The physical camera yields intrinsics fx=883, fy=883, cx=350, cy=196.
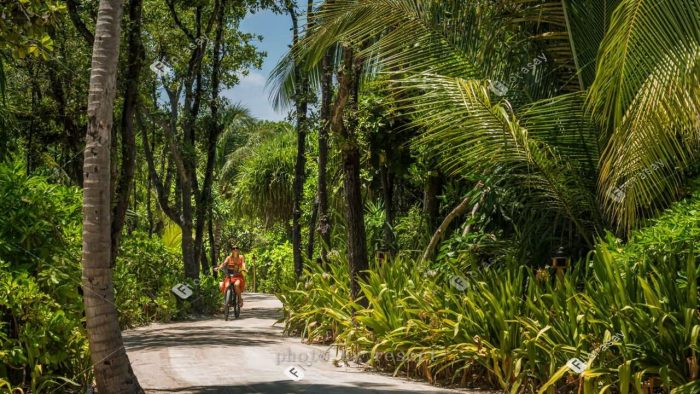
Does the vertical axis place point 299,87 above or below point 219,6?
below

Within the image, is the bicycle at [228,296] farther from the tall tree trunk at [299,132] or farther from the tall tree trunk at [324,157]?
the tall tree trunk at [324,157]

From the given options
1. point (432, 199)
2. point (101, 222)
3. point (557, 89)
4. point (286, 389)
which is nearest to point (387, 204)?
point (432, 199)

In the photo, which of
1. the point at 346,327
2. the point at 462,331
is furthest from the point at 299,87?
the point at 462,331

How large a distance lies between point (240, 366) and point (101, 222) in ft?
12.4

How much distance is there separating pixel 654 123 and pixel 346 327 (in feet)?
20.4

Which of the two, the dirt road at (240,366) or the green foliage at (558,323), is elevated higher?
the green foliage at (558,323)

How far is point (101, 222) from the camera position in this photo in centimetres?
776

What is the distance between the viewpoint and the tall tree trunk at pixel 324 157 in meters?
18.2

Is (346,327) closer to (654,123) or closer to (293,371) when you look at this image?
(293,371)

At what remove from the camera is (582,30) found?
10633 mm

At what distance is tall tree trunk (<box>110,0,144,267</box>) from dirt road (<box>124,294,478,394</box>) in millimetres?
2058

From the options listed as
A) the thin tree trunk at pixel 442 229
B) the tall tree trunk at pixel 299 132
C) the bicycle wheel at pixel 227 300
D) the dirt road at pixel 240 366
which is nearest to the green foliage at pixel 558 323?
the dirt road at pixel 240 366

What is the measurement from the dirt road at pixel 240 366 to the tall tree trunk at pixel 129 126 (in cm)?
206

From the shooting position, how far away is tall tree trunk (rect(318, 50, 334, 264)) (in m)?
18.2
